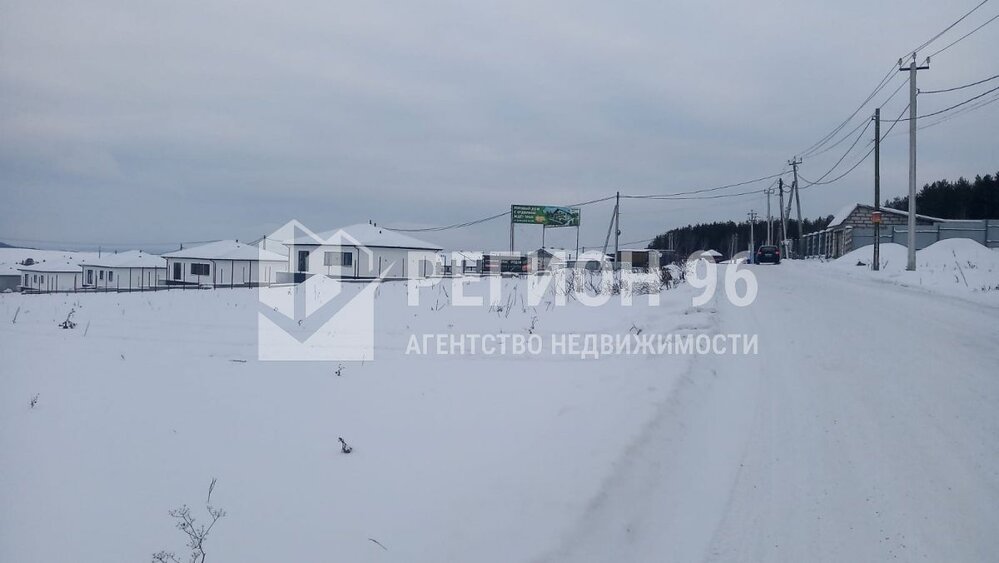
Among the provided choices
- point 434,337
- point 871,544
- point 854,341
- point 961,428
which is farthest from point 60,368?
point 854,341

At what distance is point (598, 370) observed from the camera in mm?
6527

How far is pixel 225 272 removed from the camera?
3847 centimetres

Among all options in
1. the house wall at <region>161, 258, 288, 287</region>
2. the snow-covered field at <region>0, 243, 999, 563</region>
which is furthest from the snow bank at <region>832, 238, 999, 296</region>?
the house wall at <region>161, 258, 288, 287</region>

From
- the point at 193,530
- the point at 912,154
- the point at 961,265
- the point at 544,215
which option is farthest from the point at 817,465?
the point at 544,215

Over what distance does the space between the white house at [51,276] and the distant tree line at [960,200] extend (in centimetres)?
6419

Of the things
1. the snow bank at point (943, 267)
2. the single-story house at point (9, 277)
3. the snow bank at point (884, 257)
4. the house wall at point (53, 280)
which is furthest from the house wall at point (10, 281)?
the snow bank at point (884, 257)

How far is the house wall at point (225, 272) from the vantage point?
38.2 meters

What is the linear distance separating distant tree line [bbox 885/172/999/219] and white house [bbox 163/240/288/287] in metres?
49.7

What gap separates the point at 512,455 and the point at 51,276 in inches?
1960

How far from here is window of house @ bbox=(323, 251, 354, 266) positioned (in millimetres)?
35969

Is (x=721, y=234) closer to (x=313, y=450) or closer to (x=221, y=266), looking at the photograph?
(x=221, y=266)

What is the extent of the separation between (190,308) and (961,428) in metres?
15.3

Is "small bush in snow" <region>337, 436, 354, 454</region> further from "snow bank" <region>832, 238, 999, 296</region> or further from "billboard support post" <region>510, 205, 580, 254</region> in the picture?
"billboard support post" <region>510, 205, 580, 254</region>

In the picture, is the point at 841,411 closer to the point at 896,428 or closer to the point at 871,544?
the point at 896,428
